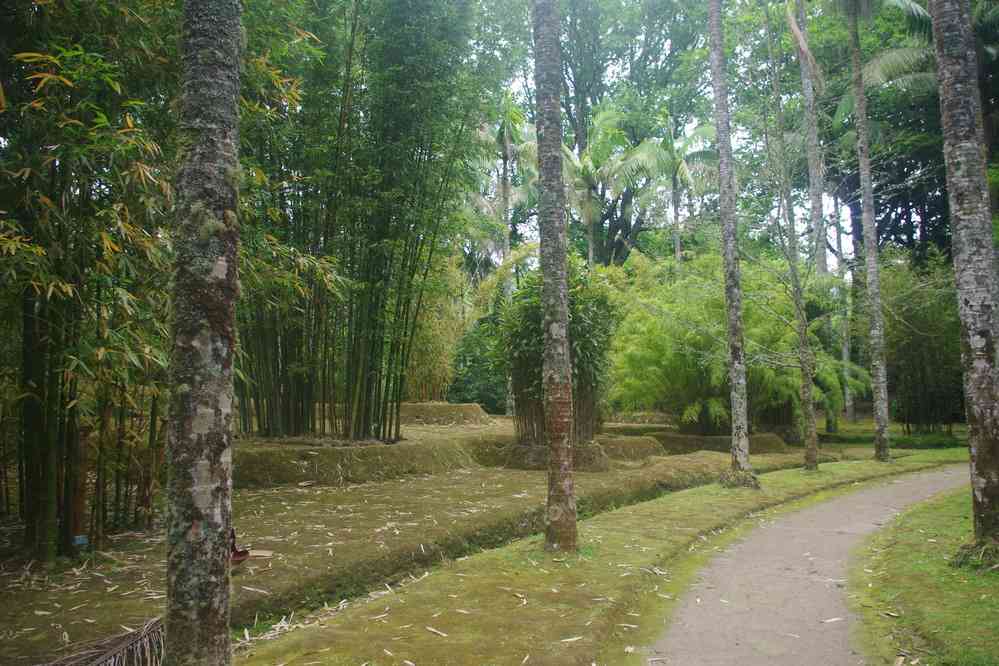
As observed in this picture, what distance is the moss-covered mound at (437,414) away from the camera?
13812 mm

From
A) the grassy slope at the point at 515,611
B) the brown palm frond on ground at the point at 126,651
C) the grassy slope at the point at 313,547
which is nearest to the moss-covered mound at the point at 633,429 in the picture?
the grassy slope at the point at 313,547

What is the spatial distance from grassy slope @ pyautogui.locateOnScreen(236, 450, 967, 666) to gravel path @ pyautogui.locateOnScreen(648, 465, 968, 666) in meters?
0.30

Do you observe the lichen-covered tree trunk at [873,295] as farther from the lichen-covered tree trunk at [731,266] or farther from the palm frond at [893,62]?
the lichen-covered tree trunk at [731,266]

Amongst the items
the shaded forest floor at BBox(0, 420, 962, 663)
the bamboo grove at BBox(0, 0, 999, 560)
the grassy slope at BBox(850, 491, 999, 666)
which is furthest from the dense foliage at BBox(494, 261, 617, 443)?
the grassy slope at BBox(850, 491, 999, 666)

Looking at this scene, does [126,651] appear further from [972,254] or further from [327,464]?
[972,254]

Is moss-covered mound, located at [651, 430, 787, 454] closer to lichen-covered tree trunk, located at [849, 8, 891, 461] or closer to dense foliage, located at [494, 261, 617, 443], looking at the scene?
lichen-covered tree trunk, located at [849, 8, 891, 461]

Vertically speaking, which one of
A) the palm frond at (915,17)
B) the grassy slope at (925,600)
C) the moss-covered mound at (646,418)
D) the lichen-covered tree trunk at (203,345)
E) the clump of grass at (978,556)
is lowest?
the grassy slope at (925,600)

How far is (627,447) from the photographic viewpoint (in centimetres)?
1167

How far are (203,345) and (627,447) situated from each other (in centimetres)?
991

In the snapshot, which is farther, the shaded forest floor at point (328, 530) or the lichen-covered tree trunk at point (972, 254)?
the lichen-covered tree trunk at point (972, 254)

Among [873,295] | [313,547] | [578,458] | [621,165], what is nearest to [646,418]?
[873,295]

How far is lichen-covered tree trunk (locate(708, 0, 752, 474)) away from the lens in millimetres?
9820

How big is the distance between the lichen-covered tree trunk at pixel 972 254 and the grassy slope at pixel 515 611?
96.3 inches

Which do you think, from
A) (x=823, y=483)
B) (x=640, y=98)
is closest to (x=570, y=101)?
(x=640, y=98)
